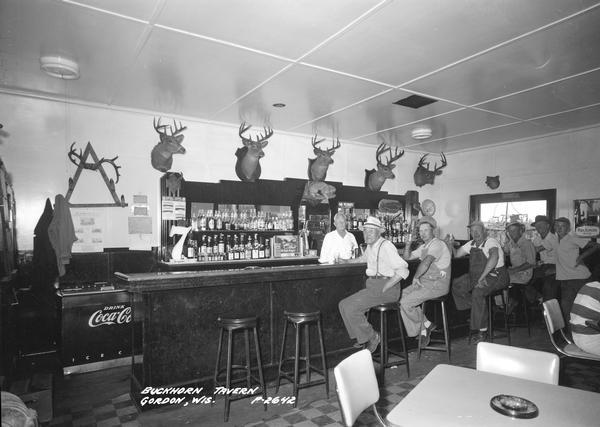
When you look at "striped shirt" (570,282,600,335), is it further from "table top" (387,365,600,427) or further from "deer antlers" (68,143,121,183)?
"deer antlers" (68,143,121,183)

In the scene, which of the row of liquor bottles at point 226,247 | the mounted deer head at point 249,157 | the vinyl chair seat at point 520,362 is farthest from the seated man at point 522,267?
the mounted deer head at point 249,157

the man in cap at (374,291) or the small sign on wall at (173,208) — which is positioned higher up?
the small sign on wall at (173,208)

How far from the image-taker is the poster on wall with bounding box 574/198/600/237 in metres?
6.96

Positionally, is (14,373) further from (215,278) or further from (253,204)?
(253,204)

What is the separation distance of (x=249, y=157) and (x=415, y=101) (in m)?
2.75

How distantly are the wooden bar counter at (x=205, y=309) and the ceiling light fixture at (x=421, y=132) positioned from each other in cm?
361

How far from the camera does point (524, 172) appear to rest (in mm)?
8172

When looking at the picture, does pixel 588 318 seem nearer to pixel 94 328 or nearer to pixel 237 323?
pixel 237 323

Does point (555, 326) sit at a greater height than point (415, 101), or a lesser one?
lesser

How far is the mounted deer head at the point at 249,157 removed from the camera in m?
6.53

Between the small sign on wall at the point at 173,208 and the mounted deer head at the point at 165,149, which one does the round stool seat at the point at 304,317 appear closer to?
the small sign on wall at the point at 173,208

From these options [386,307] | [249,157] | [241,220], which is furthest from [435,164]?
[386,307]

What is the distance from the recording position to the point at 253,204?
23.4 ft

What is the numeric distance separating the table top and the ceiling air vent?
403 cm
